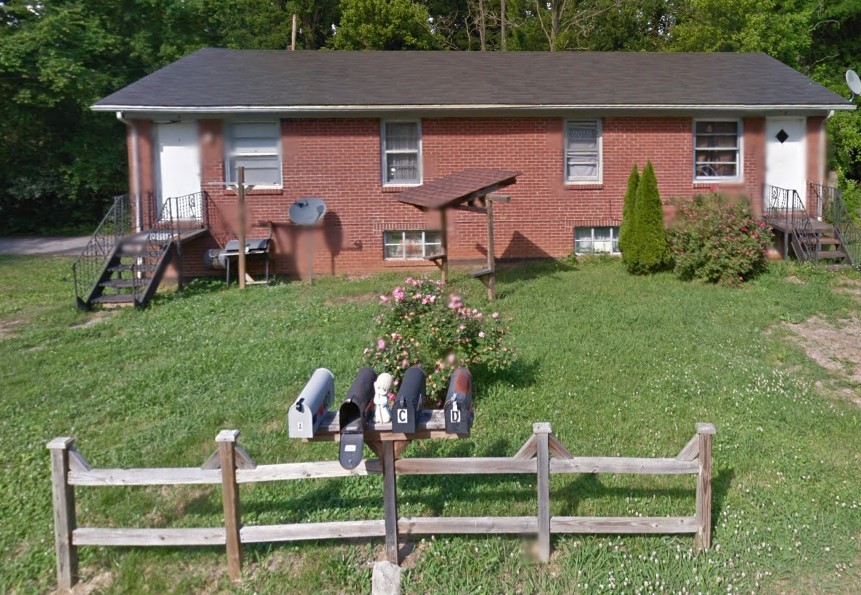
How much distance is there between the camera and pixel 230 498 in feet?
13.4

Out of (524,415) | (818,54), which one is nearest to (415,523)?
(524,415)

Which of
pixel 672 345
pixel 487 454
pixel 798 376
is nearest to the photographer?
pixel 487 454

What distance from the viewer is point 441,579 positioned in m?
4.13

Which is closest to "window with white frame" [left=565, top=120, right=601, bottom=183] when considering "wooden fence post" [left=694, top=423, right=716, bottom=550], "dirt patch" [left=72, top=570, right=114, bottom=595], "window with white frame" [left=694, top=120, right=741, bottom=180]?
"window with white frame" [left=694, top=120, right=741, bottom=180]

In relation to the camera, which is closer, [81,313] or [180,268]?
[81,313]

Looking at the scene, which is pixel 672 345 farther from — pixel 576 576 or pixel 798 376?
pixel 576 576

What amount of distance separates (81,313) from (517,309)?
655cm

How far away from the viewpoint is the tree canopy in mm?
22281

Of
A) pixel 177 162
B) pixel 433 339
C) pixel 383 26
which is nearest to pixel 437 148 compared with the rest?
pixel 177 162

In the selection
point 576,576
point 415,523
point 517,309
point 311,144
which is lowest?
point 576,576

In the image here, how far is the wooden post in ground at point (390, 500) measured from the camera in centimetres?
413

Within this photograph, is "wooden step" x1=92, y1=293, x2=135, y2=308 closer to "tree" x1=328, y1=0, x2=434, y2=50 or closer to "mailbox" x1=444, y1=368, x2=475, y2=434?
"mailbox" x1=444, y1=368, x2=475, y2=434

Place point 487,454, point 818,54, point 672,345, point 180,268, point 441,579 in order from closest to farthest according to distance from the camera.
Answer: point 441,579, point 487,454, point 672,345, point 180,268, point 818,54

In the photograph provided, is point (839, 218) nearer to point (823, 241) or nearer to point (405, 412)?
point (823, 241)
